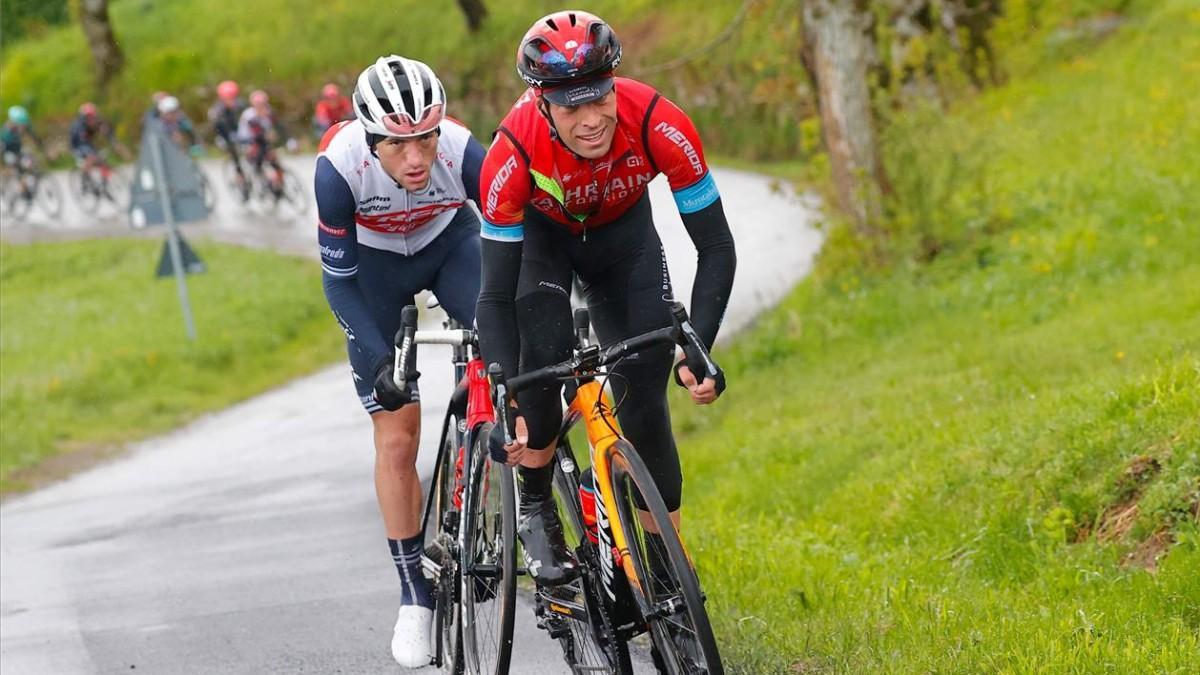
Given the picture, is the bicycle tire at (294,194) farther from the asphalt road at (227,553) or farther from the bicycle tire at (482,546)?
the bicycle tire at (482,546)

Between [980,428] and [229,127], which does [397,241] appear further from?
[229,127]

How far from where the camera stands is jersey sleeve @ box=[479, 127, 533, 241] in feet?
15.9

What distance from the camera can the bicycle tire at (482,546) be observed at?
5188 mm

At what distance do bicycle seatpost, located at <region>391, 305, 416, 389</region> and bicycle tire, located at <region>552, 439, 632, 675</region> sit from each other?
24.3 inches

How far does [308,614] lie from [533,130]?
11.4 ft

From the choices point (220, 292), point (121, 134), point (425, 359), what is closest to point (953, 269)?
point (425, 359)

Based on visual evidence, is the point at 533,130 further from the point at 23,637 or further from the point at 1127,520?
the point at 23,637

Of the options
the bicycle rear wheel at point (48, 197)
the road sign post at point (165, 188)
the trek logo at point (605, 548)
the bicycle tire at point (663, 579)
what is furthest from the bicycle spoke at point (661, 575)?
the bicycle rear wheel at point (48, 197)

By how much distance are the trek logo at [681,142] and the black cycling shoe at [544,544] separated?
1281 mm

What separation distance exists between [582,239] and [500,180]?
48cm

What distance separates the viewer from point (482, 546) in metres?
5.45

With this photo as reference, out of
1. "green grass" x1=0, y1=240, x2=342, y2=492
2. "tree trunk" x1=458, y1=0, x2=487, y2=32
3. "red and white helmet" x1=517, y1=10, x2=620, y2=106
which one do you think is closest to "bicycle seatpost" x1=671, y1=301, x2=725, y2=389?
"red and white helmet" x1=517, y1=10, x2=620, y2=106

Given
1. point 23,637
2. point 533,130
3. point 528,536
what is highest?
point 533,130

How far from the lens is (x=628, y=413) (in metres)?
5.02
